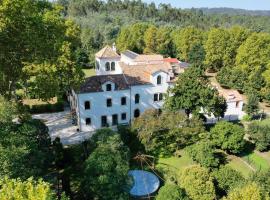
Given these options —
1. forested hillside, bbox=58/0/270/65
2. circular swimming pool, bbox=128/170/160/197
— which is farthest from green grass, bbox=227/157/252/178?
forested hillside, bbox=58/0/270/65

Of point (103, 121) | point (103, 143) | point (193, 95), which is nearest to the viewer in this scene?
point (103, 143)

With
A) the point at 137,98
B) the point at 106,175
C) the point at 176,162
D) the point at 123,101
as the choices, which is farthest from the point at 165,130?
the point at 106,175

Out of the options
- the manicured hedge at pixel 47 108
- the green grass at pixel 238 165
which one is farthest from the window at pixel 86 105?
the green grass at pixel 238 165

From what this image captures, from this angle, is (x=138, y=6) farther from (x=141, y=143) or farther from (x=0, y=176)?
(x=0, y=176)

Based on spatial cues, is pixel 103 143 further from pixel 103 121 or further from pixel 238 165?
pixel 238 165

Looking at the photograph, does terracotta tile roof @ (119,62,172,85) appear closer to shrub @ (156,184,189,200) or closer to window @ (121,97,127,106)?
window @ (121,97,127,106)

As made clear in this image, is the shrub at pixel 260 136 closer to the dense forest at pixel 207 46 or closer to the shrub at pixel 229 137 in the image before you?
the shrub at pixel 229 137
